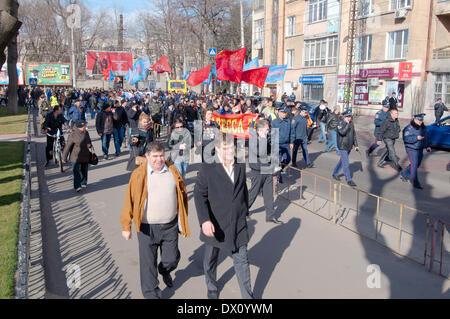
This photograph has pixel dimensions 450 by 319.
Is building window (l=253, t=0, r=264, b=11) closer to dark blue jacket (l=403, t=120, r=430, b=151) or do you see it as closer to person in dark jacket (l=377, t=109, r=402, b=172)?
Result: person in dark jacket (l=377, t=109, r=402, b=172)

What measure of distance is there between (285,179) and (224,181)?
266 inches

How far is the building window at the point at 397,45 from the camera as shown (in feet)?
93.4

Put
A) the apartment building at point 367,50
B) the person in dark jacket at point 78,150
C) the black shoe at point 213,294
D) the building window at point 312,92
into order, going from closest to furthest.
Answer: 1. the black shoe at point 213,294
2. the person in dark jacket at point 78,150
3. the apartment building at point 367,50
4. the building window at point 312,92

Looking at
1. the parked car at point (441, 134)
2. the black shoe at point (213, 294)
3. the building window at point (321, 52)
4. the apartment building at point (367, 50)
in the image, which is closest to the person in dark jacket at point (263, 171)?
the black shoe at point (213, 294)

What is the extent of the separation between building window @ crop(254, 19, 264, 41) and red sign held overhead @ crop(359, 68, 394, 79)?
1833cm

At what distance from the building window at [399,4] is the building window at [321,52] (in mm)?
6276

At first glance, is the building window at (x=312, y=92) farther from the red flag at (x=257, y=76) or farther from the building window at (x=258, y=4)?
the red flag at (x=257, y=76)

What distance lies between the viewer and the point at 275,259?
5863 millimetres

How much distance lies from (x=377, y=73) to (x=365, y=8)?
17.8 feet

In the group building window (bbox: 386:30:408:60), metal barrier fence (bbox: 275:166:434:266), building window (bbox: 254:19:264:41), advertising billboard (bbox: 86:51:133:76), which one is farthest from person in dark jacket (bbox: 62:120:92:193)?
advertising billboard (bbox: 86:51:133:76)

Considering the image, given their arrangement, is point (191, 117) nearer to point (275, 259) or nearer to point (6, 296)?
point (275, 259)

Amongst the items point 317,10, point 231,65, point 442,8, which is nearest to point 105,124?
point 231,65

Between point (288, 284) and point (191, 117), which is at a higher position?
point (191, 117)
